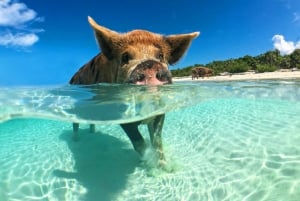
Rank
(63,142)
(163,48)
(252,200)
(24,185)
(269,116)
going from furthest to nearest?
(269,116) → (63,142) → (163,48) → (24,185) → (252,200)

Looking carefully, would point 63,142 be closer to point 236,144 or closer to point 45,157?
point 45,157

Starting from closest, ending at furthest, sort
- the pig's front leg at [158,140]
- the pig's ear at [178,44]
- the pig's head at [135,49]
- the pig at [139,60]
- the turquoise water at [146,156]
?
Result: 1. the pig at [139,60]
2. the turquoise water at [146,156]
3. the pig's head at [135,49]
4. the pig's front leg at [158,140]
5. the pig's ear at [178,44]

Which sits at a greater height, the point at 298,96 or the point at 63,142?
the point at 298,96

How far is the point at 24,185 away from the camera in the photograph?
5312 mm

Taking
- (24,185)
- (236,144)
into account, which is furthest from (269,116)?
(24,185)

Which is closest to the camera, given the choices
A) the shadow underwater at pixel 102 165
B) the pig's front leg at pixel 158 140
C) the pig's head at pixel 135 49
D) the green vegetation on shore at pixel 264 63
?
the pig's head at pixel 135 49

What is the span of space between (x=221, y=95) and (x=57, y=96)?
14.9 feet

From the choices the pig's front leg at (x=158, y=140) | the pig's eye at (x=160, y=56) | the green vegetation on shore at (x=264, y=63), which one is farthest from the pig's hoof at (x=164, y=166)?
the green vegetation on shore at (x=264, y=63)

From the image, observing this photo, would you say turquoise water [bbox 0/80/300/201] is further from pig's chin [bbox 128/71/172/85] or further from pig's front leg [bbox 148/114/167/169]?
pig's chin [bbox 128/71/172/85]

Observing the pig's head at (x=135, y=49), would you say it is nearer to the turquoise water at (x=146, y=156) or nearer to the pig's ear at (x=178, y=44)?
the pig's ear at (x=178, y=44)

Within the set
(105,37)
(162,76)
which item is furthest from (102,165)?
(162,76)

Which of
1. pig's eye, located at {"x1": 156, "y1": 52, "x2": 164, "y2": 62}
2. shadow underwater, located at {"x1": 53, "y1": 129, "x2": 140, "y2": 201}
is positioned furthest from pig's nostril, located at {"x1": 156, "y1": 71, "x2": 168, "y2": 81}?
shadow underwater, located at {"x1": 53, "y1": 129, "x2": 140, "y2": 201}

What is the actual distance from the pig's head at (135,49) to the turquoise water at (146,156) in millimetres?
370

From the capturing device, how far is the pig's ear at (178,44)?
595 centimetres
